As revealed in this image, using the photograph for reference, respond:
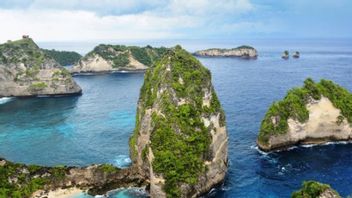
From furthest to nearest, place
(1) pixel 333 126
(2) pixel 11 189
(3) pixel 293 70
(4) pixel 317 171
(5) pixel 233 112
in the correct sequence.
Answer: (3) pixel 293 70
(5) pixel 233 112
(1) pixel 333 126
(4) pixel 317 171
(2) pixel 11 189

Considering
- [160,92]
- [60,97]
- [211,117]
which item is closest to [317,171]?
[211,117]

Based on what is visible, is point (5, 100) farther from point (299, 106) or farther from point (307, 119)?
point (307, 119)

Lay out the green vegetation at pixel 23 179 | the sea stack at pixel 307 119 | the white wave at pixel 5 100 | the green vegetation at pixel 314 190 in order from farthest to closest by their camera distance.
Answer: the white wave at pixel 5 100 → the sea stack at pixel 307 119 → the green vegetation at pixel 23 179 → the green vegetation at pixel 314 190

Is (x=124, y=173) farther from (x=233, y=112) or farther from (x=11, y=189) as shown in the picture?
(x=233, y=112)

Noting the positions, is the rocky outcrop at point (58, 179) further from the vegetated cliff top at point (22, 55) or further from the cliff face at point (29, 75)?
the vegetated cliff top at point (22, 55)

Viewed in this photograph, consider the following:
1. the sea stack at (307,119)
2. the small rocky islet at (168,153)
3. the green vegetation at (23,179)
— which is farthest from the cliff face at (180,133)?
the sea stack at (307,119)

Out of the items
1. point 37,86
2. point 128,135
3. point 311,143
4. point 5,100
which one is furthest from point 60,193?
point 37,86

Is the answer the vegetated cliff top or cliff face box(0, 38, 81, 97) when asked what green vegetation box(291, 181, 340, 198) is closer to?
cliff face box(0, 38, 81, 97)
